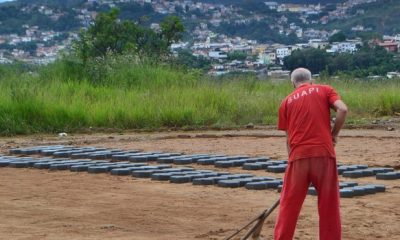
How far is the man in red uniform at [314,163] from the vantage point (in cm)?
802

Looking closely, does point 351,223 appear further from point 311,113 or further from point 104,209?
point 104,209

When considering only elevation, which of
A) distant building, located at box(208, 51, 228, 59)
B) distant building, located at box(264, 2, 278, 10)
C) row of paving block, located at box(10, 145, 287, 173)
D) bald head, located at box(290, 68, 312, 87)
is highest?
distant building, located at box(264, 2, 278, 10)

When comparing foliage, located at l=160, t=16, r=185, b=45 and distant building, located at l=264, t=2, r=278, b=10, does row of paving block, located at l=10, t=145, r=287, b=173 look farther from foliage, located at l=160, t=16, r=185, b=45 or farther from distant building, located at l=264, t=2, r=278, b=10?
distant building, located at l=264, t=2, r=278, b=10

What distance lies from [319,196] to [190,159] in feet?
22.9

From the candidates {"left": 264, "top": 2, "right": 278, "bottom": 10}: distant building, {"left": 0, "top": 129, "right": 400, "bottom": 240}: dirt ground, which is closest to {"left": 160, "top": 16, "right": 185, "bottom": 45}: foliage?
{"left": 0, "top": 129, "right": 400, "bottom": 240}: dirt ground

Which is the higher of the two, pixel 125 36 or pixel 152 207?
pixel 125 36

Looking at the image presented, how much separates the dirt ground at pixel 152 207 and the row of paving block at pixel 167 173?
132mm

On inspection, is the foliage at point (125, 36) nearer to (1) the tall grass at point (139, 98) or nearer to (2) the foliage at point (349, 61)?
(1) the tall grass at point (139, 98)

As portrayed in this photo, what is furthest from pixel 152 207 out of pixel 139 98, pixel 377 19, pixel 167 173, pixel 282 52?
pixel 377 19

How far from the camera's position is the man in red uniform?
8.02 meters

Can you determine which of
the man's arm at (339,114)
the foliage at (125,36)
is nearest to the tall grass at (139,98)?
the foliage at (125,36)

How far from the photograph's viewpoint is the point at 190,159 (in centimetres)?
1495

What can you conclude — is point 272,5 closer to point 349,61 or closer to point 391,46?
point 391,46

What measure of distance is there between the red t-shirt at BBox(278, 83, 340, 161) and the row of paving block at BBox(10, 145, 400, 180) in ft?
16.3
